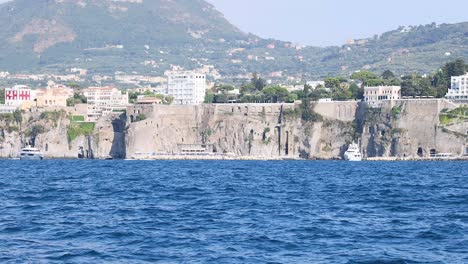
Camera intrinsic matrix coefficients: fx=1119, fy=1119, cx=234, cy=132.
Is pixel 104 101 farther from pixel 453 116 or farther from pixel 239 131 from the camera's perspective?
pixel 453 116

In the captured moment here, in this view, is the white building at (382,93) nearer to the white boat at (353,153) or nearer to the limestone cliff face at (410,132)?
the limestone cliff face at (410,132)

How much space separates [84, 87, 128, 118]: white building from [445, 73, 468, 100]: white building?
3708 cm

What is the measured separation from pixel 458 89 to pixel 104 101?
49.5 meters

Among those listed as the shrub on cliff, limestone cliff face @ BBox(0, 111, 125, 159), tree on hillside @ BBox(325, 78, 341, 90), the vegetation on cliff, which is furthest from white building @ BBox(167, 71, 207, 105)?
the vegetation on cliff

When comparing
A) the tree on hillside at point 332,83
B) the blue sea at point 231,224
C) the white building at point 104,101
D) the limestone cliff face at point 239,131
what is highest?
the tree on hillside at point 332,83

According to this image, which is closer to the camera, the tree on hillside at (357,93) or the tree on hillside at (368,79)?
the tree on hillside at (357,93)

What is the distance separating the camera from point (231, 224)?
34.5 metres

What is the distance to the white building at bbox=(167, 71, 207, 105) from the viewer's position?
147500mm

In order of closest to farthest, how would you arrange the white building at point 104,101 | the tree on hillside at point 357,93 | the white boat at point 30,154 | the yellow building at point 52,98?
the white boat at point 30,154 < the tree on hillside at point 357,93 < the white building at point 104,101 < the yellow building at point 52,98

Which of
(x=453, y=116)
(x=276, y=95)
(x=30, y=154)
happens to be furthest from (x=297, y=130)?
(x=30, y=154)

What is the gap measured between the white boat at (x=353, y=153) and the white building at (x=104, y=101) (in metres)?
30.2

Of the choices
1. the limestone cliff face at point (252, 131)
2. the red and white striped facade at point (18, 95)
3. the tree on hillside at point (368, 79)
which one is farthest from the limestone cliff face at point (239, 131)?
the red and white striped facade at point (18, 95)

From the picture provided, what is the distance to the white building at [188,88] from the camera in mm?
147500

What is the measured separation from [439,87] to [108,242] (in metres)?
94.4
